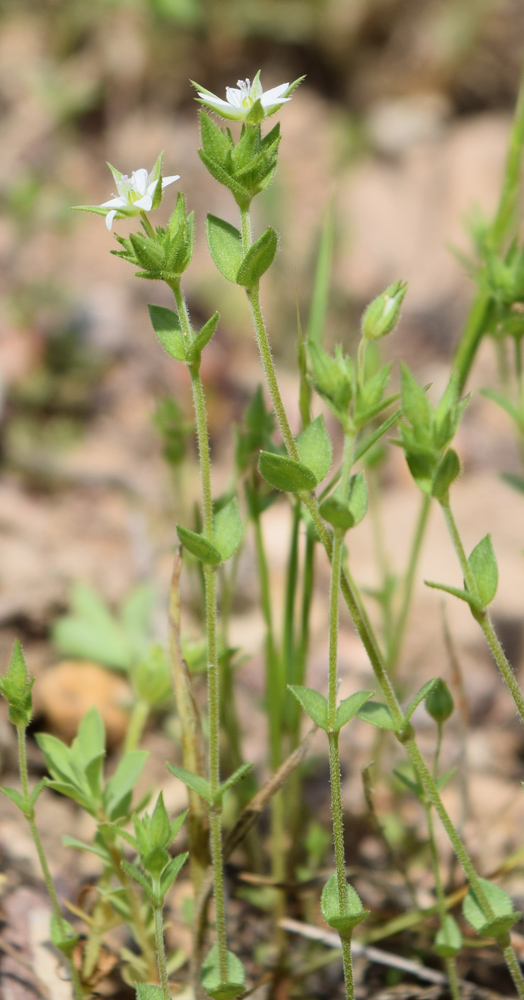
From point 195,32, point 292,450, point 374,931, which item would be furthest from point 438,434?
point 195,32

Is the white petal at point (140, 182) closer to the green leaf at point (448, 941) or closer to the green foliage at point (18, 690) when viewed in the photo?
the green foliage at point (18, 690)

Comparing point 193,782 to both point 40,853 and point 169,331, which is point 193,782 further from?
point 169,331

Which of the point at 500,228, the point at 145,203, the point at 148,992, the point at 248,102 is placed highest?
the point at 500,228

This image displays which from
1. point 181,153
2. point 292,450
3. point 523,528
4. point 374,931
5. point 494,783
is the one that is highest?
point 181,153

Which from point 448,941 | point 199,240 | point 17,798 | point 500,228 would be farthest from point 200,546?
point 199,240

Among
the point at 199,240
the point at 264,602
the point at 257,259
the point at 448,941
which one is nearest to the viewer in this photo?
the point at 257,259

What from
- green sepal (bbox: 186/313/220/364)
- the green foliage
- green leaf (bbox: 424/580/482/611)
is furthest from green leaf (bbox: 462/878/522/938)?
green sepal (bbox: 186/313/220/364)

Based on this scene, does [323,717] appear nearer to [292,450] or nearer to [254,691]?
[292,450]

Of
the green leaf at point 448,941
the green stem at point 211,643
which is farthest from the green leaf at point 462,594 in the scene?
the green leaf at point 448,941
